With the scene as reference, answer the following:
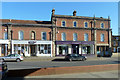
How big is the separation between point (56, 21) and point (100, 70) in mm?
19020

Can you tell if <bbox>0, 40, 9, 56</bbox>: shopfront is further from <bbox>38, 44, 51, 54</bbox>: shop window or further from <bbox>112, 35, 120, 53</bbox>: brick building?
<bbox>112, 35, 120, 53</bbox>: brick building

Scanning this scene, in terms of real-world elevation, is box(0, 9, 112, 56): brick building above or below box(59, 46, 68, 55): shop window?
above

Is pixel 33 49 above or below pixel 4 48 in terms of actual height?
below

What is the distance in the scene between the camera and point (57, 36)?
25719mm

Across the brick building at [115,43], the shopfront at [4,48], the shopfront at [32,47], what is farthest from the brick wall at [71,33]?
the brick building at [115,43]

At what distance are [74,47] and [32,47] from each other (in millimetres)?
9523

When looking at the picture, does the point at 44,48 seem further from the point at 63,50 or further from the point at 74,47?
the point at 74,47

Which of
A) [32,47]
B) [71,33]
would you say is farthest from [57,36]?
[32,47]

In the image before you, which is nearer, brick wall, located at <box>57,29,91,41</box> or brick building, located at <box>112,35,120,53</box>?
brick wall, located at <box>57,29,91,41</box>

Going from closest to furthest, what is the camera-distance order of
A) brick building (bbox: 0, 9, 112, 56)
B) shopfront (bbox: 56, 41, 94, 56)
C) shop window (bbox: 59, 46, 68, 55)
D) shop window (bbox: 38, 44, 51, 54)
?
brick building (bbox: 0, 9, 112, 56), shop window (bbox: 38, 44, 51, 54), shopfront (bbox: 56, 41, 94, 56), shop window (bbox: 59, 46, 68, 55)

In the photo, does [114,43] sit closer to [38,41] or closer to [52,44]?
[52,44]

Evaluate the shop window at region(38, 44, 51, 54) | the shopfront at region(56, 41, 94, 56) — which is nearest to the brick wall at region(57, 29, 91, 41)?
the shopfront at region(56, 41, 94, 56)

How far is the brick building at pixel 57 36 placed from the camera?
2369 cm

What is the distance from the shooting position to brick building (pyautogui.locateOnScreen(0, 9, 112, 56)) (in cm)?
2369
